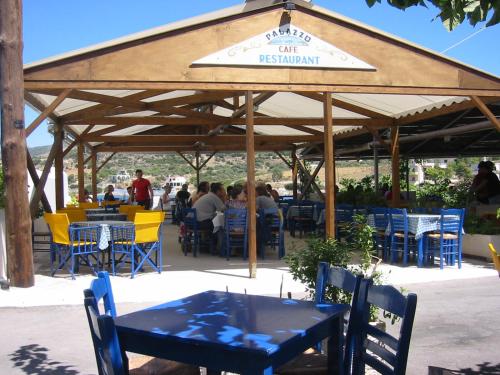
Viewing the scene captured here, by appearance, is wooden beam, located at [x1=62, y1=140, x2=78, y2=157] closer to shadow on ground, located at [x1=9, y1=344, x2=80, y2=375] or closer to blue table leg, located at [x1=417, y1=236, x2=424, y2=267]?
blue table leg, located at [x1=417, y1=236, x2=424, y2=267]

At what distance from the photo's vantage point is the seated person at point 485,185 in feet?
37.1

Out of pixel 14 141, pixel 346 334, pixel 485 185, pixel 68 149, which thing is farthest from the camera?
pixel 68 149

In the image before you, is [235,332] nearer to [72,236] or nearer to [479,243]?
[72,236]

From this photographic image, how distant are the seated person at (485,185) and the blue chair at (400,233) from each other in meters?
2.95

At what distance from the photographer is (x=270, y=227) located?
9.98m

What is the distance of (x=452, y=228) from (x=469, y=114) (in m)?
3.71

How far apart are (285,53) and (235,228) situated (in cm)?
319

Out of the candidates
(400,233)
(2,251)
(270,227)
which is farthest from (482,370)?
(2,251)

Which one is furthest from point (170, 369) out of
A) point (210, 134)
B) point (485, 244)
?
point (210, 134)

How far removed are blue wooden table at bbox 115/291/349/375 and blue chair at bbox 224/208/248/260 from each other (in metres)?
6.54

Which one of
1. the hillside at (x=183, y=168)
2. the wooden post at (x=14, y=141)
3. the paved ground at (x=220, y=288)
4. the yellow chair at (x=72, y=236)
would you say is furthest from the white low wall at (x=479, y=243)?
the hillside at (x=183, y=168)

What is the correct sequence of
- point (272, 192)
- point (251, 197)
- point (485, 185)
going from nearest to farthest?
point (251, 197) < point (485, 185) < point (272, 192)

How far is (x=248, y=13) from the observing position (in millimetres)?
7875

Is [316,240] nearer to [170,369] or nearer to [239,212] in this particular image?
[170,369]
